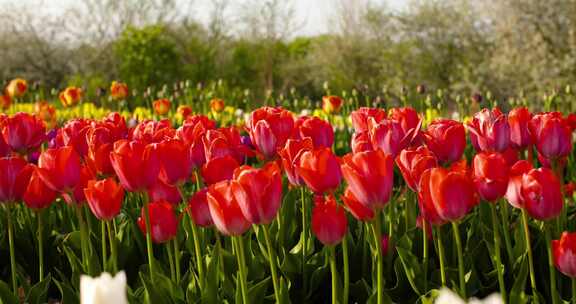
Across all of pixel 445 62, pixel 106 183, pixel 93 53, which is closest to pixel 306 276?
pixel 106 183

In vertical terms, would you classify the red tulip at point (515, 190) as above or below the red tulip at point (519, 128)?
below

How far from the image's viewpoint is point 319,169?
1886 mm

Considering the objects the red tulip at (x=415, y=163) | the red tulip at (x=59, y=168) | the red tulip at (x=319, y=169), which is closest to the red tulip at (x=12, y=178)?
the red tulip at (x=59, y=168)

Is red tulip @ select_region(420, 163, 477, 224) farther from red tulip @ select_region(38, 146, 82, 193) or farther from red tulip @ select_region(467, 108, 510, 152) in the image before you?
red tulip @ select_region(38, 146, 82, 193)

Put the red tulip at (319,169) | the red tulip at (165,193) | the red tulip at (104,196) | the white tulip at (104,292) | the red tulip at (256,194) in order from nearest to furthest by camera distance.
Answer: the white tulip at (104,292)
the red tulip at (256,194)
the red tulip at (319,169)
the red tulip at (104,196)
the red tulip at (165,193)

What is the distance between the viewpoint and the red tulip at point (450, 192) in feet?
5.59

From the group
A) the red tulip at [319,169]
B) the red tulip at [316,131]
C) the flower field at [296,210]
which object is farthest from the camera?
the red tulip at [316,131]

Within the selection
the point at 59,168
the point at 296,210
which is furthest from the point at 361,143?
the point at 296,210

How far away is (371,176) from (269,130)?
2.65ft

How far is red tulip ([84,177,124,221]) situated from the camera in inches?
77.9

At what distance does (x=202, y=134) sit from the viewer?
235cm

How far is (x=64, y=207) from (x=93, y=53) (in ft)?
66.7

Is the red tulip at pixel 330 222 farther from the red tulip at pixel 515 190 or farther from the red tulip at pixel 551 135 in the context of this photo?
the red tulip at pixel 551 135

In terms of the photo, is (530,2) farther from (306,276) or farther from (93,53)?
(306,276)
